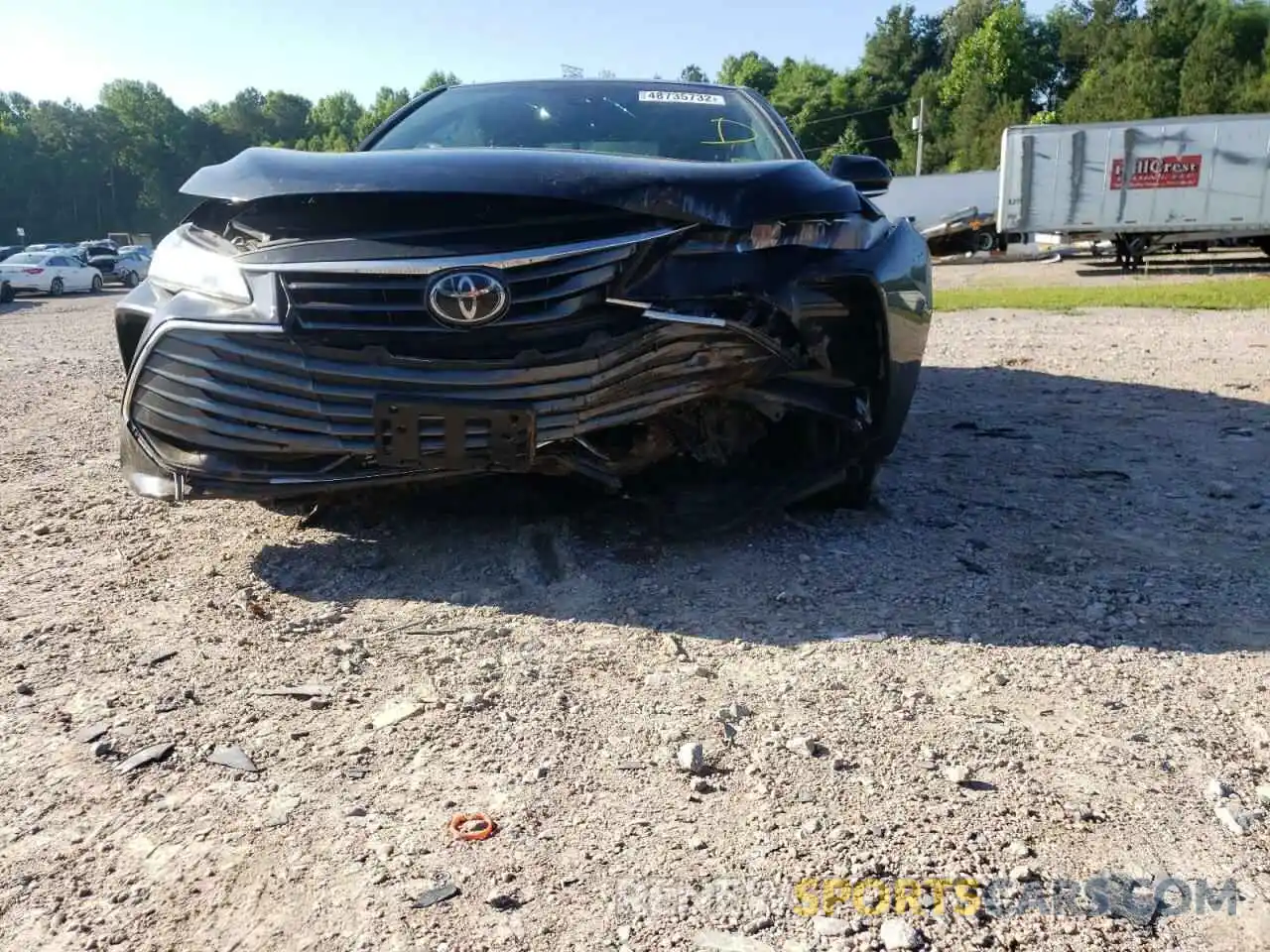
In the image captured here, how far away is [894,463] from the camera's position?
15.1 feet

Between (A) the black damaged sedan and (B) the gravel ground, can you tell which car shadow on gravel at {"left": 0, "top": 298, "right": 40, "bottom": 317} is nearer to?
(B) the gravel ground

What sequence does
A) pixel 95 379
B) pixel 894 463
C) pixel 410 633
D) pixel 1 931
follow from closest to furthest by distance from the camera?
pixel 1 931 → pixel 410 633 → pixel 894 463 → pixel 95 379

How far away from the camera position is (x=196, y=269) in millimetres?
2910

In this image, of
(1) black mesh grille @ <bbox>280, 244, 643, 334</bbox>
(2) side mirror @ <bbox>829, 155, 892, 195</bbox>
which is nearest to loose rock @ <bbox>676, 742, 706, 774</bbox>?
(1) black mesh grille @ <bbox>280, 244, 643, 334</bbox>

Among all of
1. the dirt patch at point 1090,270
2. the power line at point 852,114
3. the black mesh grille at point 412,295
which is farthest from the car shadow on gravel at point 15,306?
the power line at point 852,114

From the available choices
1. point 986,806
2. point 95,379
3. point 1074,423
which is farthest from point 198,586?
point 95,379

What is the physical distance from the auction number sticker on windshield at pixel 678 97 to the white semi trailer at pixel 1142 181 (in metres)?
20.2

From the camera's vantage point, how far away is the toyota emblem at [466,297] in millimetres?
2662

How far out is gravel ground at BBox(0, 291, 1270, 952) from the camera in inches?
66.1

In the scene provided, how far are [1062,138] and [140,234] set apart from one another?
3173 inches

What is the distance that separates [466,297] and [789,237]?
903 millimetres

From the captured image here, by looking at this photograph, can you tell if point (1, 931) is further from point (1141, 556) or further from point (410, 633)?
point (1141, 556)

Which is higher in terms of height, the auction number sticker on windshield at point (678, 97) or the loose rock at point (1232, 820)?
the auction number sticker on windshield at point (678, 97)

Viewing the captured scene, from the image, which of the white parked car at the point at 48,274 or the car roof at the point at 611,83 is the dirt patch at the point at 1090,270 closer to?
the car roof at the point at 611,83
